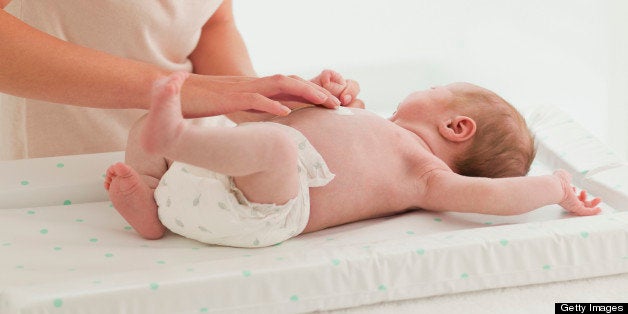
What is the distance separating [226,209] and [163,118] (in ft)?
0.78

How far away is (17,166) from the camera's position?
1.88m

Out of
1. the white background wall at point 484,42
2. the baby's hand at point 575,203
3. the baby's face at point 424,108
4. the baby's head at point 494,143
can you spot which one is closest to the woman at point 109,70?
the baby's face at point 424,108

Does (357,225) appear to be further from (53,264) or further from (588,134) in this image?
(588,134)

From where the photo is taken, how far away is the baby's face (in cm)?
187

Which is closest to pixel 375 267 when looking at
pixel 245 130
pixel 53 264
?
pixel 245 130

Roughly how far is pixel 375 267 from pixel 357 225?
0.25 metres

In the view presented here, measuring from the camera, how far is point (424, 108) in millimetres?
1884

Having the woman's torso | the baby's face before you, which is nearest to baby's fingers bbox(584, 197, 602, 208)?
the baby's face

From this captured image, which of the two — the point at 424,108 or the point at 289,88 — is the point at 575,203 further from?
the point at 289,88

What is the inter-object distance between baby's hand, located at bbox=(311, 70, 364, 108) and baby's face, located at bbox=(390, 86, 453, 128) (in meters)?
0.11

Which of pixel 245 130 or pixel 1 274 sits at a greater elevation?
pixel 245 130

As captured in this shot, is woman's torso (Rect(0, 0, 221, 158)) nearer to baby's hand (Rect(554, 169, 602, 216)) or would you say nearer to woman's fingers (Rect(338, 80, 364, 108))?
woman's fingers (Rect(338, 80, 364, 108))

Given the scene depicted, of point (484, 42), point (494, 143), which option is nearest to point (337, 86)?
point (494, 143)

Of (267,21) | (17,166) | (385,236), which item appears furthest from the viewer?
(267,21)
